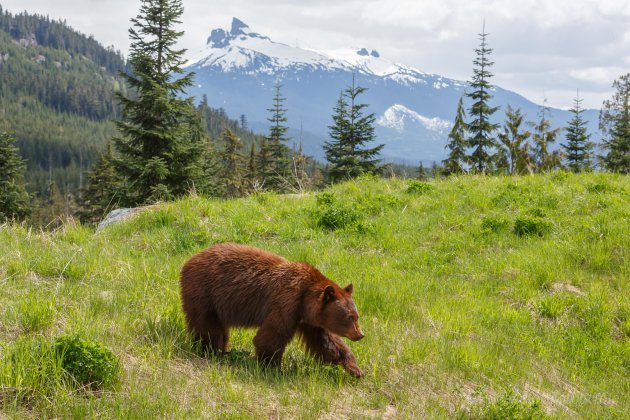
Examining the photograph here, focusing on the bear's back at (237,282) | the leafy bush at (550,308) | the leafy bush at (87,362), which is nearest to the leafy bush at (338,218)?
the leafy bush at (550,308)

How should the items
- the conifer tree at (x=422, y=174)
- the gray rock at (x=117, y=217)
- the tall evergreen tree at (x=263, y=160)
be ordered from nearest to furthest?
the gray rock at (x=117, y=217) < the conifer tree at (x=422, y=174) < the tall evergreen tree at (x=263, y=160)

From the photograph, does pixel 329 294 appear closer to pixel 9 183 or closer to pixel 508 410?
pixel 508 410

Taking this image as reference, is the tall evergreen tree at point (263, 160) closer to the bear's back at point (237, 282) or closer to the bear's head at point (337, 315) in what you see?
the bear's back at point (237, 282)

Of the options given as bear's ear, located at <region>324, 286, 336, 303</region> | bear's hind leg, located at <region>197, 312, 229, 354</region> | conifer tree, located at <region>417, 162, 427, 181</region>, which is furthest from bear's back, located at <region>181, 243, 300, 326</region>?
conifer tree, located at <region>417, 162, 427, 181</region>

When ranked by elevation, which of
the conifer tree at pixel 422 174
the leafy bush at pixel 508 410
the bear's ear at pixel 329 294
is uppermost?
the conifer tree at pixel 422 174

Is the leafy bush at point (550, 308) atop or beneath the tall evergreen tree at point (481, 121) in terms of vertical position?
beneath

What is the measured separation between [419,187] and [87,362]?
9.48 m

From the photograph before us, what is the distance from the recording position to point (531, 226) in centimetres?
896

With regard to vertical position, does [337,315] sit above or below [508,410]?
above

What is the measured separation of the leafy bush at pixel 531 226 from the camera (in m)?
8.89

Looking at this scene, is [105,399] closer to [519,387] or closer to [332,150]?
[519,387]

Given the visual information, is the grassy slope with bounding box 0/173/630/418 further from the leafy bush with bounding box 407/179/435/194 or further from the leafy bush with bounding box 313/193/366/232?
the leafy bush with bounding box 313/193/366/232

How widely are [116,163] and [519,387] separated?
22.0m

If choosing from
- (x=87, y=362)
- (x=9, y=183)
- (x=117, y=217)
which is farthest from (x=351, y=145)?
(x=87, y=362)
